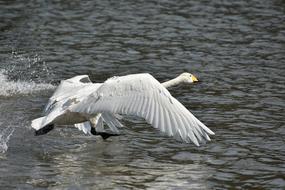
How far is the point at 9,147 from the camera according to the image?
1037 cm

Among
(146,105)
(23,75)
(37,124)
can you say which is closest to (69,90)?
(37,124)

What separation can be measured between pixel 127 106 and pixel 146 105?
0.23m

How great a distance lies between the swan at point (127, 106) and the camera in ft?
29.1

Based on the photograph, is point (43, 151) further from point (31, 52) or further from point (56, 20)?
point (56, 20)

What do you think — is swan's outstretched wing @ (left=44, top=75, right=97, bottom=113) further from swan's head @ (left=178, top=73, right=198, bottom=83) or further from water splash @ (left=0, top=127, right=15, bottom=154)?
swan's head @ (left=178, top=73, right=198, bottom=83)

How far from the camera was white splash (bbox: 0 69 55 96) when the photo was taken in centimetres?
1352

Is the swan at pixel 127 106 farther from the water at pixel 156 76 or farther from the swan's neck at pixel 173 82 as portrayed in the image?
the water at pixel 156 76

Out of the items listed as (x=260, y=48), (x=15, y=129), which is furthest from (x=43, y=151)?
(x=260, y=48)

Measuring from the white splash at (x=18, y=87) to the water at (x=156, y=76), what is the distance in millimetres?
22

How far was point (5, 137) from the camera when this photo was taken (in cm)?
1075

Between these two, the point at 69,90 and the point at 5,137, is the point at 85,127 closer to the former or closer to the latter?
the point at 69,90

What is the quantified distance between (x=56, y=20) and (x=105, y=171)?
10.5 metres

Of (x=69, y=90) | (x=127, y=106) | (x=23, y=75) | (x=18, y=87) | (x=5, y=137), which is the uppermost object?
(x=127, y=106)

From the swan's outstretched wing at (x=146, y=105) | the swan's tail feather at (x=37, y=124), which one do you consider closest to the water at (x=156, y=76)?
the swan's tail feather at (x=37, y=124)
